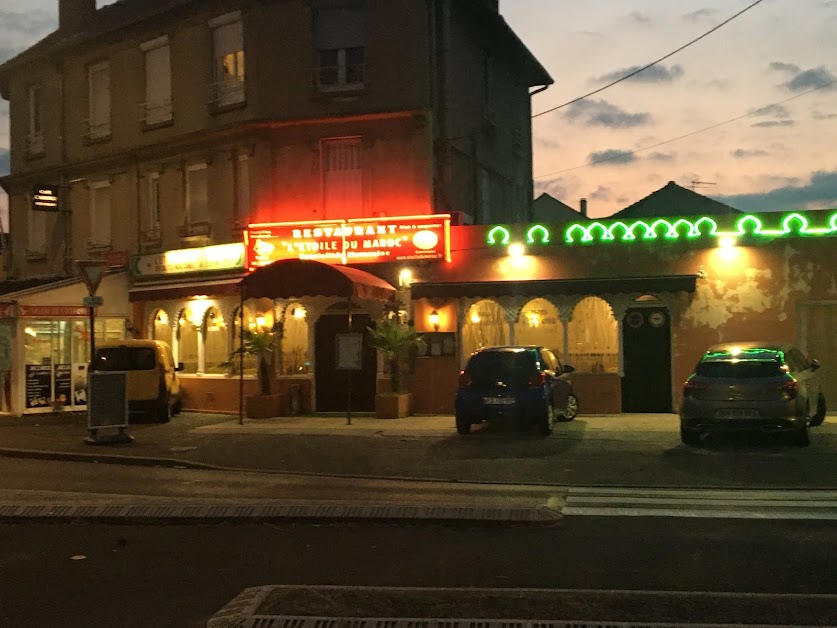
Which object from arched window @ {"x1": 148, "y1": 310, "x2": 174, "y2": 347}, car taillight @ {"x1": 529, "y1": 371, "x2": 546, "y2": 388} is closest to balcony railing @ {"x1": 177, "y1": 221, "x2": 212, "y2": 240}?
arched window @ {"x1": 148, "y1": 310, "x2": 174, "y2": 347}

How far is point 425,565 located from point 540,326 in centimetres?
1274

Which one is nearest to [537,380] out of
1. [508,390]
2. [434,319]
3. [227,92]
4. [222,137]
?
[508,390]

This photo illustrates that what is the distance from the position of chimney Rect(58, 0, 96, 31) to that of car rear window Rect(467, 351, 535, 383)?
17.4 metres

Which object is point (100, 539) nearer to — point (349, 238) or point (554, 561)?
point (554, 561)

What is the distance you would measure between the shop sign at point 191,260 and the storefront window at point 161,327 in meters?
1.05

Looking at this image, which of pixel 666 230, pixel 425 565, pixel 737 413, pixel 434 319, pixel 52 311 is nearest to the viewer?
pixel 425 565

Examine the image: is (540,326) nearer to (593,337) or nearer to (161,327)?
(593,337)

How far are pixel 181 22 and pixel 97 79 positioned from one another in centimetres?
349

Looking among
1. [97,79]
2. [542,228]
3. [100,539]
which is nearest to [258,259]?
[542,228]

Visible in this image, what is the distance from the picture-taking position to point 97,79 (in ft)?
79.5

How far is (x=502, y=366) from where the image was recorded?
15.8 metres

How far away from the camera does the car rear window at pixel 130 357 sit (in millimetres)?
19594

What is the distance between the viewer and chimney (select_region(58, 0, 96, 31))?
87.0 feet

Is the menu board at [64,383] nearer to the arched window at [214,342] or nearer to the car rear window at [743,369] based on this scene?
the arched window at [214,342]
